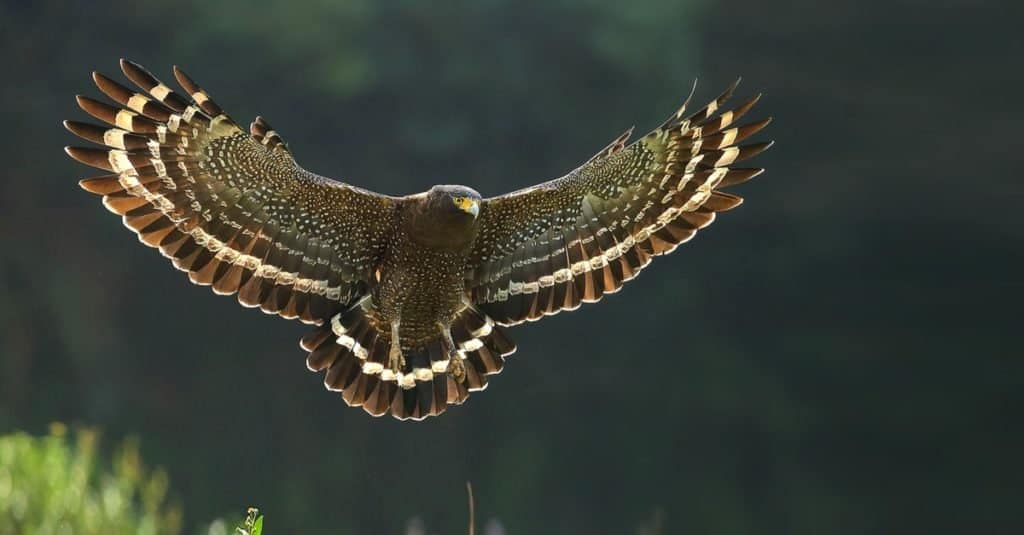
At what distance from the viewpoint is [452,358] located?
287 centimetres

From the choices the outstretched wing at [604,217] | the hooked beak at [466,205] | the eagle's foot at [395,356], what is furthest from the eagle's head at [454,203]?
the eagle's foot at [395,356]

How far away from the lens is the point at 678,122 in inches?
114

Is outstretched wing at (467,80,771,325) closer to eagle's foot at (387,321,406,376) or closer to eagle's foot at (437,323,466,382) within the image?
eagle's foot at (437,323,466,382)

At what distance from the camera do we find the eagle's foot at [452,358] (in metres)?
2.87

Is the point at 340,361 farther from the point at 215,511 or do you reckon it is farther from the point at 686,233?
the point at 215,511

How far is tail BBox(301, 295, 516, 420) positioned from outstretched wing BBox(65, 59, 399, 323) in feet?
0.22

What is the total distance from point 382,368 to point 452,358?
0.16m

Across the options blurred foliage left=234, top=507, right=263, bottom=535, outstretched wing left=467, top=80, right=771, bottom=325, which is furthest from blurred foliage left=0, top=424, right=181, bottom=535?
blurred foliage left=234, top=507, right=263, bottom=535

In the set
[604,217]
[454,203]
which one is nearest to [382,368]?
[454,203]

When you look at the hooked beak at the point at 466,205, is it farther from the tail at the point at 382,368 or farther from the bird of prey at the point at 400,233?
the tail at the point at 382,368

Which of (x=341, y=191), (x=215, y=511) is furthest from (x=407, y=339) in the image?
(x=215, y=511)

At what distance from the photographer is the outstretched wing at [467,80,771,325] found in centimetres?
291

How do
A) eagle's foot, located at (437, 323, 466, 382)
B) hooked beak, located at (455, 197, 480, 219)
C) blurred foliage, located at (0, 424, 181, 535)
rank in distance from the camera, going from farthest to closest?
blurred foliage, located at (0, 424, 181, 535) → eagle's foot, located at (437, 323, 466, 382) → hooked beak, located at (455, 197, 480, 219)

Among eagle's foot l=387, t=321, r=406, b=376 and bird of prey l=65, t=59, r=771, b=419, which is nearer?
bird of prey l=65, t=59, r=771, b=419
